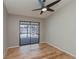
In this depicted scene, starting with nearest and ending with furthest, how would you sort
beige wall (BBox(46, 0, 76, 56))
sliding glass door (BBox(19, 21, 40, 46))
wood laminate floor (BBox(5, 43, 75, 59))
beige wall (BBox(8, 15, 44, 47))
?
wood laminate floor (BBox(5, 43, 75, 59)) < beige wall (BBox(46, 0, 76, 56)) < beige wall (BBox(8, 15, 44, 47)) < sliding glass door (BBox(19, 21, 40, 46))

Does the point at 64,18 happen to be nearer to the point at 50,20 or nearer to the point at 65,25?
the point at 65,25

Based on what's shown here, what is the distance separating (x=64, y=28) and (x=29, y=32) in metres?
2.76

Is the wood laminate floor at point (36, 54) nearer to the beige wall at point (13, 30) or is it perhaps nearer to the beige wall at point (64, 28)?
the beige wall at point (64, 28)

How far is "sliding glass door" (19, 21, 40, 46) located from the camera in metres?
5.49

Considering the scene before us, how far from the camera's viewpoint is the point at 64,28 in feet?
13.8

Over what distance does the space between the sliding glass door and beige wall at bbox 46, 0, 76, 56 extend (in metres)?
1.22

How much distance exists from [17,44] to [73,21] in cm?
387

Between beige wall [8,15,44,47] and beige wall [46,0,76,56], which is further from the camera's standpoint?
beige wall [8,15,44,47]

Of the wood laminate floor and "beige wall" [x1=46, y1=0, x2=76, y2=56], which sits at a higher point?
"beige wall" [x1=46, y1=0, x2=76, y2=56]

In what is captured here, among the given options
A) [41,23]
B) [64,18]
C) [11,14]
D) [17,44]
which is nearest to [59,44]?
[64,18]

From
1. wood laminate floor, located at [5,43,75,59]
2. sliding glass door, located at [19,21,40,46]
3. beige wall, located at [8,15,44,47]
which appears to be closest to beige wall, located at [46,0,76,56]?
wood laminate floor, located at [5,43,75,59]

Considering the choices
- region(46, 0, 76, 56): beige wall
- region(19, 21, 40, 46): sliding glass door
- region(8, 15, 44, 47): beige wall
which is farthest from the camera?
region(19, 21, 40, 46): sliding glass door

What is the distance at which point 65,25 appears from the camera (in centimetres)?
415

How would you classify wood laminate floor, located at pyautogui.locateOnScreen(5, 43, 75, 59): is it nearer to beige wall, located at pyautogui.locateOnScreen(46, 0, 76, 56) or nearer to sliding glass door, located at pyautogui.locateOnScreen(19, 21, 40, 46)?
beige wall, located at pyautogui.locateOnScreen(46, 0, 76, 56)
